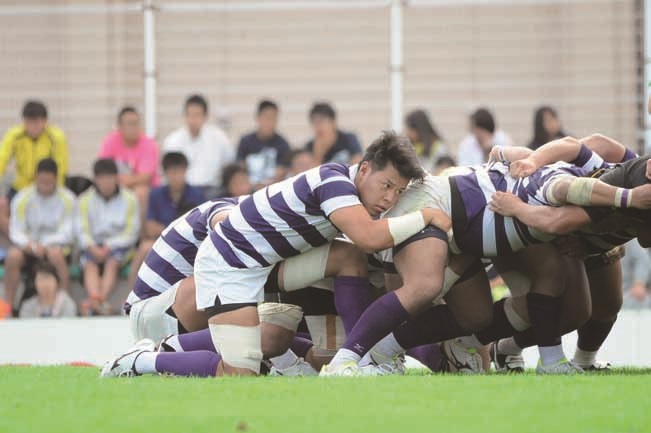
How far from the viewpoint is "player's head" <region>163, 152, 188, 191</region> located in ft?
36.1

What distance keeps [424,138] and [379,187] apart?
5.36 m

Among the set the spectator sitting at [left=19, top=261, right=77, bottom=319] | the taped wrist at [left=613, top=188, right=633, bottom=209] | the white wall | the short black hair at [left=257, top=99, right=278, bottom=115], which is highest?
the short black hair at [left=257, top=99, right=278, bottom=115]

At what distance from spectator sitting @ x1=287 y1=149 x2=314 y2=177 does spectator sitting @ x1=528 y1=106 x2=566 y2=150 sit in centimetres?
184

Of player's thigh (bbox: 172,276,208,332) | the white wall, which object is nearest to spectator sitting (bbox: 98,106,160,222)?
the white wall

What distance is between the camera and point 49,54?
1288 centimetres

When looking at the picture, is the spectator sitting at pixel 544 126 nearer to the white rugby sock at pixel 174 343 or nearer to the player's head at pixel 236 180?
the player's head at pixel 236 180

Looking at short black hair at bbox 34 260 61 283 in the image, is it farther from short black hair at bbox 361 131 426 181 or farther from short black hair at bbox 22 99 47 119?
short black hair at bbox 361 131 426 181

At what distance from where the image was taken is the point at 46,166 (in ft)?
36.7

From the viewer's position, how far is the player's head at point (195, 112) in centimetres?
1170

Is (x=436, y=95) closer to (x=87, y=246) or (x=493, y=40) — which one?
(x=493, y=40)

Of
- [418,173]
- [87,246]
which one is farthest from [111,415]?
[87,246]

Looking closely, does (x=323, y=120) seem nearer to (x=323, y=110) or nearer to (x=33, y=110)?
(x=323, y=110)

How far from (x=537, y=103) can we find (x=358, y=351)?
7.09 m

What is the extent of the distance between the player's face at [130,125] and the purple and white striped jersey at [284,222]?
18.4 ft
